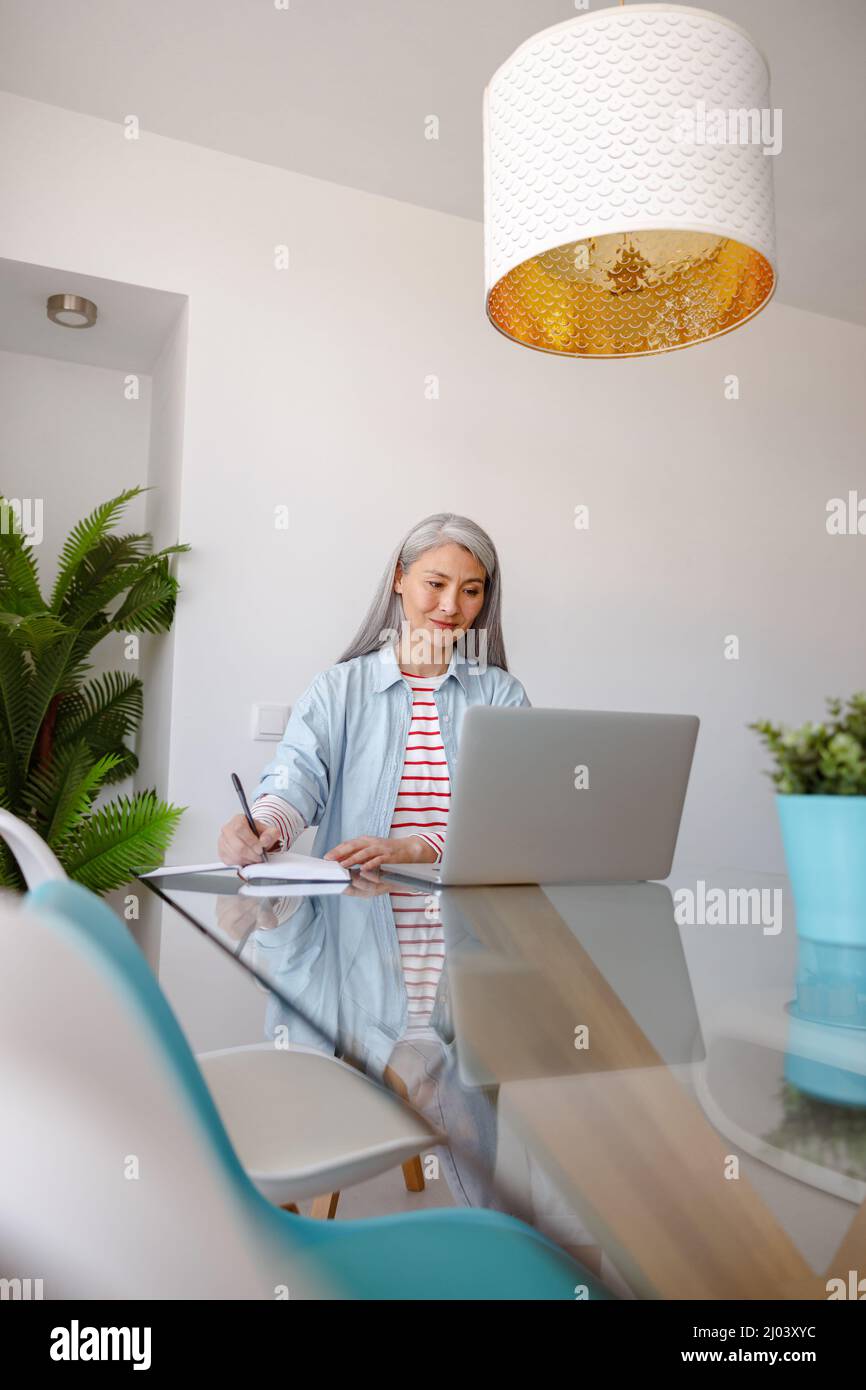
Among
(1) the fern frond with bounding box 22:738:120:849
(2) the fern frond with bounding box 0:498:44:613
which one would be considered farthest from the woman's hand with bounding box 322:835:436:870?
(2) the fern frond with bounding box 0:498:44:613

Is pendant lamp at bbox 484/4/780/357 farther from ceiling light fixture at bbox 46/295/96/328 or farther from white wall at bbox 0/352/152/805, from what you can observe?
white wall at bbox 0/352/152/805

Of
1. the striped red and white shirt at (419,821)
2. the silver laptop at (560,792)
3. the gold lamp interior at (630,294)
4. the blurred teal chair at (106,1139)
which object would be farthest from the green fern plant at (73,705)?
the blurred teal chair at (106,1139)

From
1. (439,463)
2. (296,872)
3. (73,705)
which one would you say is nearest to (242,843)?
(296,872)

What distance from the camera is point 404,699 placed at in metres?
2.58

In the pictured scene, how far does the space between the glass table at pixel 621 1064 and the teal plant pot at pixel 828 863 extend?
0.10ft

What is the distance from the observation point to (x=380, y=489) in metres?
3.24

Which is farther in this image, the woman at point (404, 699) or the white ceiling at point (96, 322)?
the white ceiling at point (96, 322)

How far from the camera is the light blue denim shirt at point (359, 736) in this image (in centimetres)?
244

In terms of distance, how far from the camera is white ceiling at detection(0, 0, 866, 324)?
102 inches

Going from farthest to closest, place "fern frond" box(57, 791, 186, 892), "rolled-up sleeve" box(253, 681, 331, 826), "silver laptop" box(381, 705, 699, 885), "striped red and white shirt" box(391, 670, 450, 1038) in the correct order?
1. "fern frond" box(57, 791, 186, 892)
2. "striped red and white shirt" box(391, 670, 450, 1038)
3. "rolled-up sleeve" box(253, 681, 331, 826)
4. "silver laptop" box(381, 705, 699, 885)

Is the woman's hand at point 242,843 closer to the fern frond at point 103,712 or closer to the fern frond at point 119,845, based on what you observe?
the fern frond at point 119,845

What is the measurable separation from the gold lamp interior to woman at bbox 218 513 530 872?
867 millimetres

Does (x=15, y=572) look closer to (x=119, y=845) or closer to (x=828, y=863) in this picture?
(x=119, y=845)
